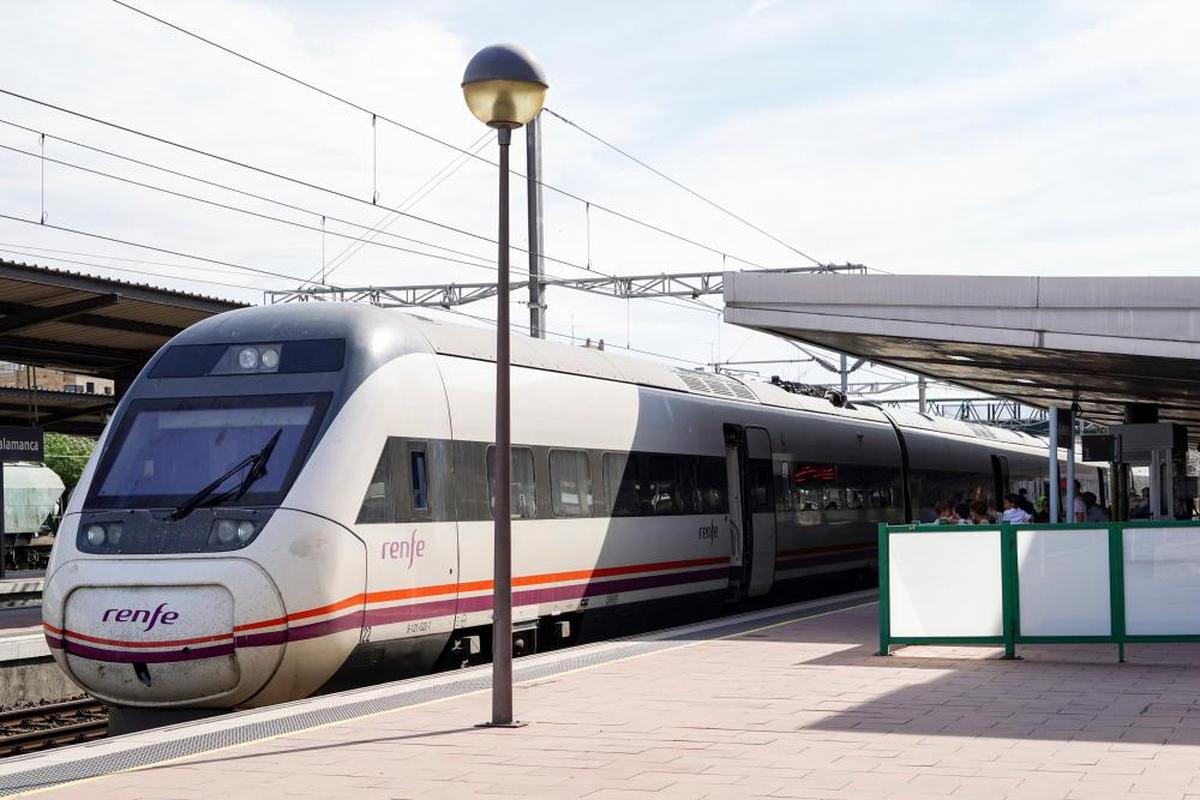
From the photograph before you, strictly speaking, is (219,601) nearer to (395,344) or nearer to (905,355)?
(395,344)

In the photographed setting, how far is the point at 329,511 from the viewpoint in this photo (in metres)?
11.9

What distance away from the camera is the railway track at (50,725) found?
46.5 ft

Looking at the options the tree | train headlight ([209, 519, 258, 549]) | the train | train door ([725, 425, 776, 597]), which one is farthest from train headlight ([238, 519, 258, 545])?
the tree

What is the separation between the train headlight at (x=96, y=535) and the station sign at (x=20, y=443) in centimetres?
1272

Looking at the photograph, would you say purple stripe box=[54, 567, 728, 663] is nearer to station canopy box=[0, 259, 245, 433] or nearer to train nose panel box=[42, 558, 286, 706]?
train nose panel box=[42, 558, 286, 706]

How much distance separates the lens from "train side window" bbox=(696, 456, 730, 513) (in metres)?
19.3

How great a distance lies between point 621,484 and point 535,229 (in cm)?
817

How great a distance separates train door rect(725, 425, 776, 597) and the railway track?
26.5ft

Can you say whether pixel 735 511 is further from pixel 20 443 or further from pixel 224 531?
pixel 20 443

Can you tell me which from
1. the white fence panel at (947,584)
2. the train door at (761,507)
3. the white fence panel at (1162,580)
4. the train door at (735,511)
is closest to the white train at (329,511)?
the train door at (735,511)

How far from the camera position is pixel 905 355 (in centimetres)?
1977

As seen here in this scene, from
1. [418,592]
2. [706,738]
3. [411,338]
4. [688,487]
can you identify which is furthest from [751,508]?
[706,738]

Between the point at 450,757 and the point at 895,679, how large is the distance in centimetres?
459

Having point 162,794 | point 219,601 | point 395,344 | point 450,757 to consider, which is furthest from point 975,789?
point 395,344
